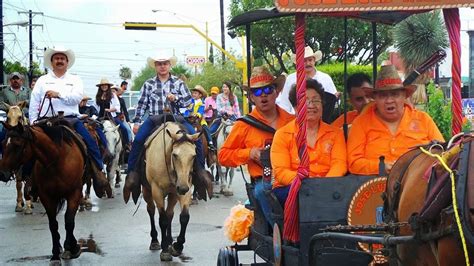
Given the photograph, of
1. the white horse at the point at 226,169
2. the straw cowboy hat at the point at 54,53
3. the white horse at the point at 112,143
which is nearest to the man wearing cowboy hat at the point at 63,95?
the straw cowboy hat at the point at 54,53

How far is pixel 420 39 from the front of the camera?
14445 millimetres

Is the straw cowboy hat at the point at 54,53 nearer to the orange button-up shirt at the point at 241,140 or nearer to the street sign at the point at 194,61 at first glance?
the orange button-up shirt at the point at 241,140

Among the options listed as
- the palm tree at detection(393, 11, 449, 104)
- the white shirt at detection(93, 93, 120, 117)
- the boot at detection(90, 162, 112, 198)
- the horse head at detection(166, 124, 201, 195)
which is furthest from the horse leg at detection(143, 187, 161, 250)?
the white shirt at detection(93, 93, 120, 117)

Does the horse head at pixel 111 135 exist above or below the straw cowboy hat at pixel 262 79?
below

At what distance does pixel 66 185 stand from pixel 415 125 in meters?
5.27

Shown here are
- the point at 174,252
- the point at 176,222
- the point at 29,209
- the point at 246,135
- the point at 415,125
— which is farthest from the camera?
the point at 29,209

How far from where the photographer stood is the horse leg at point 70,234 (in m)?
10.3

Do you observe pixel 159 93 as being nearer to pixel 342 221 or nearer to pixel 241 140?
pixel 241 140

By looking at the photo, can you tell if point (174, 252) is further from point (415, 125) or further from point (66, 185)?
point (415, 125)

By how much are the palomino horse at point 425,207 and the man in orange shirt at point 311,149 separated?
1.07 meters

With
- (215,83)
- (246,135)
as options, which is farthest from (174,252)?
(215,83)

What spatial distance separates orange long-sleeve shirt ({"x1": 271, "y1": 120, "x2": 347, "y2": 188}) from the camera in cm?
687

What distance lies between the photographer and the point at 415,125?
6.77 m

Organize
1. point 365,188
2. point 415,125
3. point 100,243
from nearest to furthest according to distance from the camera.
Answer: point 365,188 < point 415,125 < point 100,243
